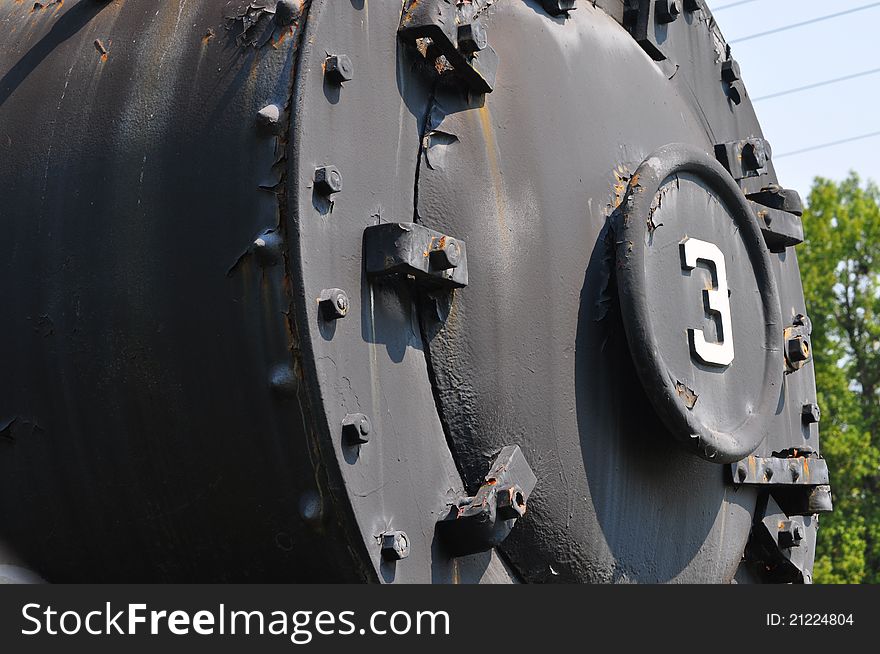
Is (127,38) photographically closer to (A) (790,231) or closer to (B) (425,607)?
(B) (425,607)

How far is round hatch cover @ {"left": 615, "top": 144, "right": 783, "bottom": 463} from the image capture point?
2.53 meters

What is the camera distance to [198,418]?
6.66 ft

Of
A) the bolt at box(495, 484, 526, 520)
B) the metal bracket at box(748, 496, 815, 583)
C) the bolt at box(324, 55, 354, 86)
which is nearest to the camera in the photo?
the bolt at box(324, 55, 354, 86)

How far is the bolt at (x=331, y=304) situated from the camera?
6.40ft

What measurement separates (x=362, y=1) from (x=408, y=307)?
0.56 meters

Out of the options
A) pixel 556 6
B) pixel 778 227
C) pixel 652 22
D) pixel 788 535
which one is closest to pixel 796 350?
pixel 778 227

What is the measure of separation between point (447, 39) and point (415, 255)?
1.48 feet

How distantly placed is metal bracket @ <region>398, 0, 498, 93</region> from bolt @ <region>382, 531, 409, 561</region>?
0.91 m

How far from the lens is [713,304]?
275cm

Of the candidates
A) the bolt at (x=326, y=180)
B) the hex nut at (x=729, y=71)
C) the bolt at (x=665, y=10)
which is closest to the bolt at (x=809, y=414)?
the hex nut at (x=729, y=71)

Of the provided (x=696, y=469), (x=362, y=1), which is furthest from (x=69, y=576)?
(x=696, y=469)

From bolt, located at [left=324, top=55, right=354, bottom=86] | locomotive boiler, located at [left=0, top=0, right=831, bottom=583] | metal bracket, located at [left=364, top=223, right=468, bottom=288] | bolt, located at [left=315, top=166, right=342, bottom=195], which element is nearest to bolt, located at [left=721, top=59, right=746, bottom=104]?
locomotive boiler, located at [left=0, top=0, right=831, bottom=583]

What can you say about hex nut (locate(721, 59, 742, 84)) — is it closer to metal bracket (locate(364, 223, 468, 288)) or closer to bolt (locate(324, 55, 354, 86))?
metal bracket (locate(364, 223, 468, 288))

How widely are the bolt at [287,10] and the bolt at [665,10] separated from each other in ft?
4.33
